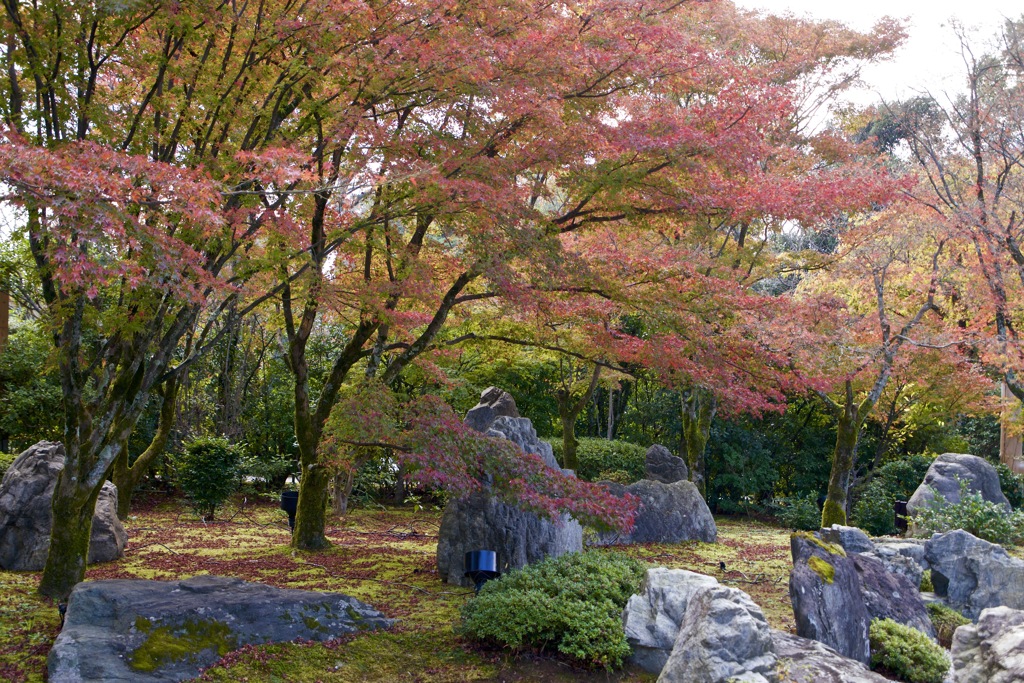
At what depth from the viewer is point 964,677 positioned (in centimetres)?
479

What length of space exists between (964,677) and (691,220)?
168 inches

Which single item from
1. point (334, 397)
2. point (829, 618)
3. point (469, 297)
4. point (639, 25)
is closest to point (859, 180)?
point (639, 25)

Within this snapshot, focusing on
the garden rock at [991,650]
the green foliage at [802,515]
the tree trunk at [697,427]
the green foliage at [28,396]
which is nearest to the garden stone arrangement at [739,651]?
the garden rock at [991,650]

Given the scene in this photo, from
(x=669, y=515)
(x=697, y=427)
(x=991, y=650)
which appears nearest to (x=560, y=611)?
(x=991, y=650)

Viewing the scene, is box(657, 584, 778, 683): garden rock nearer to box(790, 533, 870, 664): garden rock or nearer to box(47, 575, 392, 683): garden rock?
box(790, 533, 870, 664): garden rock

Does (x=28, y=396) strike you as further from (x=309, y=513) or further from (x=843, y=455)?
(x=843, y=455)

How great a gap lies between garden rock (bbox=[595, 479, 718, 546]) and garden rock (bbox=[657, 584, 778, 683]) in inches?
230

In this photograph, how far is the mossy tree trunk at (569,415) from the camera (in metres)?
14.0

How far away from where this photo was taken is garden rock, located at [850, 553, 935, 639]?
6.07 m

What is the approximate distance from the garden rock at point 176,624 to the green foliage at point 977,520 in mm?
7206

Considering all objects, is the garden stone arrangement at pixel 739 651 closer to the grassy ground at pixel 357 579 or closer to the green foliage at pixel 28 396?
the grassy ground at pixel 357 579

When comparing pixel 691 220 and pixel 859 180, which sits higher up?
pixel 859 180

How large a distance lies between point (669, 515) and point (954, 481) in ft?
13.7

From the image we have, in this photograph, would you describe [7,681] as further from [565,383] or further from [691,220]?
[565,383]
